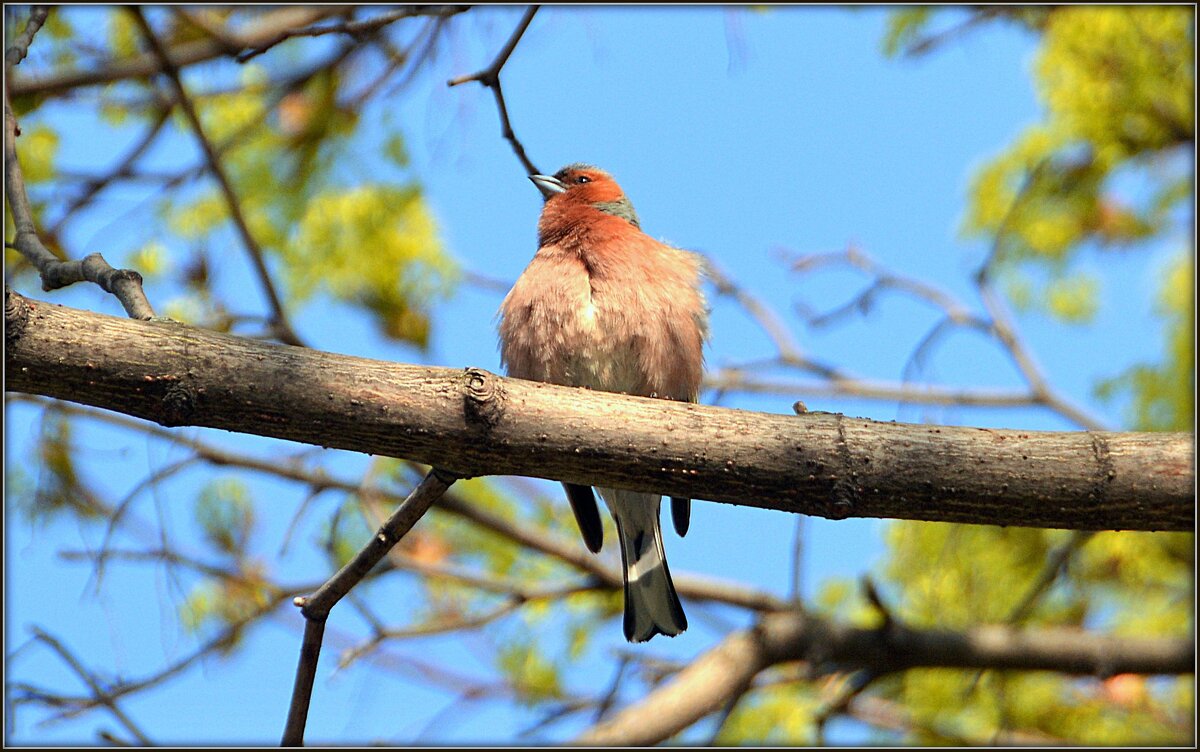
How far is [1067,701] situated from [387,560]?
479 centimetres

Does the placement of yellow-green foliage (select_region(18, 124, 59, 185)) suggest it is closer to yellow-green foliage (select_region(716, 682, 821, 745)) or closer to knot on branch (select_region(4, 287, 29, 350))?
knot on branch (select_region(4, 287, 29, 350))

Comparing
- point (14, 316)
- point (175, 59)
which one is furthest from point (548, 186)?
point (14, 316)

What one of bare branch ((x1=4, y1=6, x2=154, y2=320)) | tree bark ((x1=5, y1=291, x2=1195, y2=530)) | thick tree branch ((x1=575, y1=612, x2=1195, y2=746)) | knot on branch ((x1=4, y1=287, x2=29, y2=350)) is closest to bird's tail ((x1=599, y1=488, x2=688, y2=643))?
thick tree branch ((x1=575, y1=612, x2=1195, y2=746))

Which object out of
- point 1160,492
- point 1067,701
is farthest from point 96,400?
point 1067,701

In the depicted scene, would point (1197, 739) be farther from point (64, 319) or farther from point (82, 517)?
point (82, 517)

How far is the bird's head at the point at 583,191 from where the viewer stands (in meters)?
6.30

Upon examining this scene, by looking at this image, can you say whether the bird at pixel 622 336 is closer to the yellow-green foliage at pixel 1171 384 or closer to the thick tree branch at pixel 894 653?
the thick tree branch at pixel 894 653

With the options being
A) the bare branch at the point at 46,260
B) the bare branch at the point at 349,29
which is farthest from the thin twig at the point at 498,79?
the bare branch at the point at 46,260

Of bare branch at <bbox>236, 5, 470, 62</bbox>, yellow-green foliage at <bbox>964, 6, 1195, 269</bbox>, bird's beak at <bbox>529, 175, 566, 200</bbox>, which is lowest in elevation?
bare branch at <bbox>236, 5, 470, 62</bbox>

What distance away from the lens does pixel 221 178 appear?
16.9 ft

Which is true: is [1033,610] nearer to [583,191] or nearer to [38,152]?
[583,191]

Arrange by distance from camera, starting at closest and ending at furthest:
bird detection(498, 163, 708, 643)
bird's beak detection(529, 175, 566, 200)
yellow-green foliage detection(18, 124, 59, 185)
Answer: bird detection(498, 163, 708, 643) < yellow-green foliage detection(18, 124, 59, 185) < bird's beak detection(529, 175, 566, 200)

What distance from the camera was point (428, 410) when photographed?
11.1 ft

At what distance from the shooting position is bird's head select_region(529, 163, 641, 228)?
248 inches
